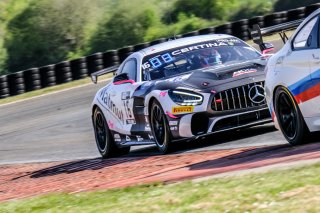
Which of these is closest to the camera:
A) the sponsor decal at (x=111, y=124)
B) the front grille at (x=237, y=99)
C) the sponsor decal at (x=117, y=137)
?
the front grille at (x=237, y=99)

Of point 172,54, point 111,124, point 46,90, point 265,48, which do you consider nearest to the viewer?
point 265,48

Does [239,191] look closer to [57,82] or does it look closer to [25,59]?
[57,82]

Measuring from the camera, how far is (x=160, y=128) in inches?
476

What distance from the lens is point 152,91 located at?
12.0 meters

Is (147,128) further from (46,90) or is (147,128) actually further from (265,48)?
(46,90)

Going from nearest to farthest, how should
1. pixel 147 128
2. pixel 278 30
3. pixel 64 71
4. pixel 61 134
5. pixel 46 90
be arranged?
pixel 278 30, pixel 147 128, pixel 61 134, pixel 46 90, pixel 64 71

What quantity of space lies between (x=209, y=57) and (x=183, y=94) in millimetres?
1323

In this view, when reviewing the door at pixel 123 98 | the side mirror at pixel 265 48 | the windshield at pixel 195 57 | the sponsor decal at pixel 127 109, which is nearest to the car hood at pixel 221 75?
the windshield at pixel 195 57

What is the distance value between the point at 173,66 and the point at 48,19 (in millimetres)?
27236

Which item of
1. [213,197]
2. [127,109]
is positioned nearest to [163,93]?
[127,109]

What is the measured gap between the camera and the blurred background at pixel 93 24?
3800cm

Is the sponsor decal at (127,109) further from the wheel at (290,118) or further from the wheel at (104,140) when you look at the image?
the wheel at (290,118)

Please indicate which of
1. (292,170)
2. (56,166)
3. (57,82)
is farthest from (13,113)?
(292,170)

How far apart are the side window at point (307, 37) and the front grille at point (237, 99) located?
71.7 inches
